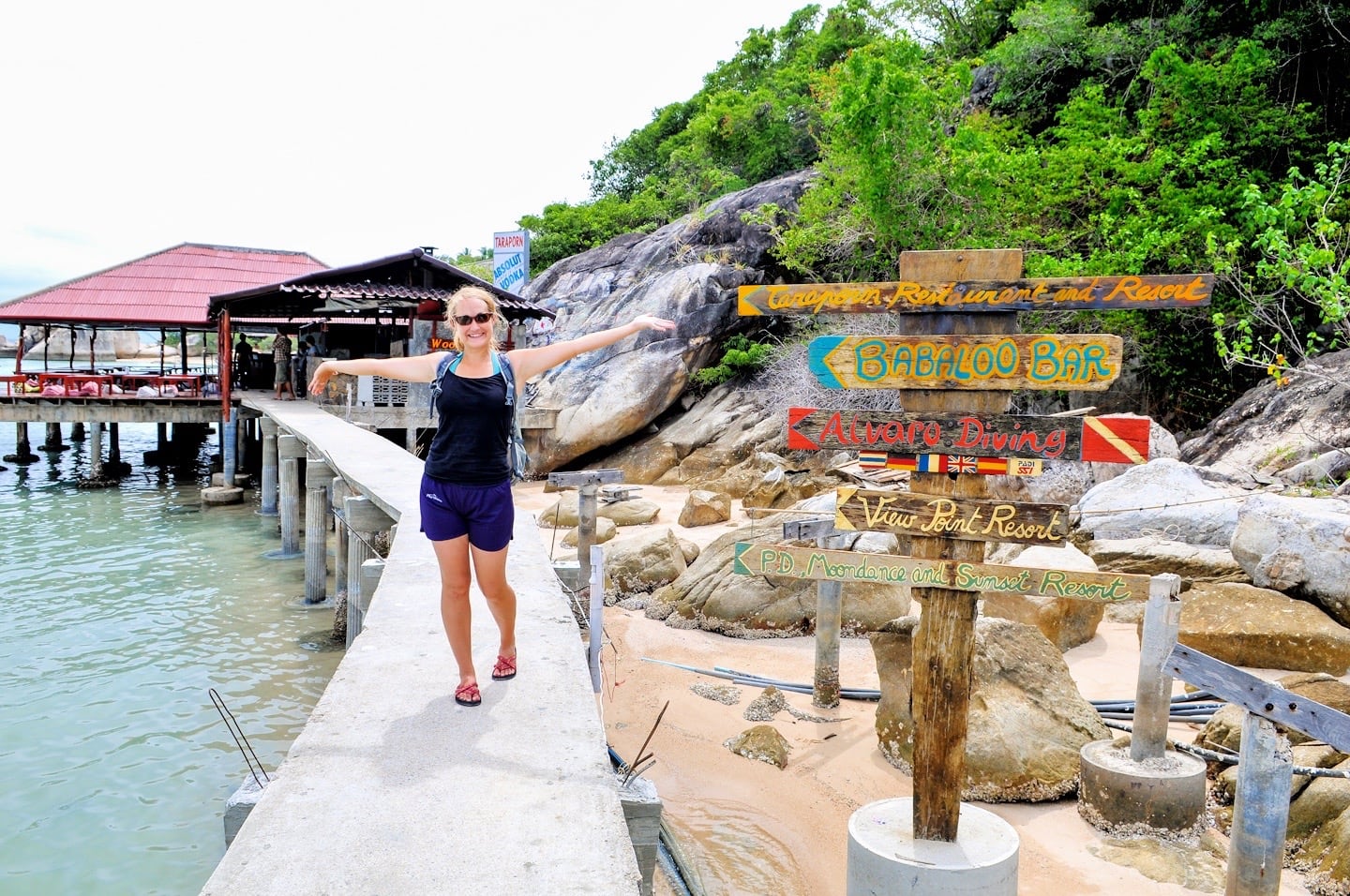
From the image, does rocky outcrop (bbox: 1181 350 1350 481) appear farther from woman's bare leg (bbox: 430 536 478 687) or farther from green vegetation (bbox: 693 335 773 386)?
woman's bare leg (bbox: 430 536 478 687)

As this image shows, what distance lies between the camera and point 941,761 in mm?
4539

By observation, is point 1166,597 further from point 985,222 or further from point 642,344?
point 642,344

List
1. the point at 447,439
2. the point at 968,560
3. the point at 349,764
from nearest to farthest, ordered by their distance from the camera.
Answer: the point at 349,764 → the point at 447,439 → the point at 968,560

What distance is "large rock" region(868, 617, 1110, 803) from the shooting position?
660 cm

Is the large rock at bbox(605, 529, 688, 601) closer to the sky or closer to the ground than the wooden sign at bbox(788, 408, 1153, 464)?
closer to the ground

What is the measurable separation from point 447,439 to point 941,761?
112 inches

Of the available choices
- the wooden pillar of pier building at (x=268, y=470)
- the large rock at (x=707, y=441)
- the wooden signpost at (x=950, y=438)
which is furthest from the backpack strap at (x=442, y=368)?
the wooden pillar of pier building at (x=268, y=470)

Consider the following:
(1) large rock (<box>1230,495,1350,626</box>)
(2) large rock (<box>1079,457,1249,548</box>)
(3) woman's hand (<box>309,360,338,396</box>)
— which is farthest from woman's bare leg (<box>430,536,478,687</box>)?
(2) large rock (<box>1079,457,1249,548</box>)

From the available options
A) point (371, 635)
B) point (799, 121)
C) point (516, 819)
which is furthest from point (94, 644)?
point (799, 121)

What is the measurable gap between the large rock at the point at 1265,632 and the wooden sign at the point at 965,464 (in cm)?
428

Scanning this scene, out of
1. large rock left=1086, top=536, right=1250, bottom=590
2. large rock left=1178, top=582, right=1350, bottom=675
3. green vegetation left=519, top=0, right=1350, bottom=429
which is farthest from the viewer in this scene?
green vegetation left=519, top=0, right=1350, bottom=429

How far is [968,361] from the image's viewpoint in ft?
14.7

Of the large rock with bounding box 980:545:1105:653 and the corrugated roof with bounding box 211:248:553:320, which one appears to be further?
the corrugated roof with bounding box 211:248:553:320

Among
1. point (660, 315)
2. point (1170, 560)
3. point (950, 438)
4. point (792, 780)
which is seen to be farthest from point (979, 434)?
point (660, 315)
